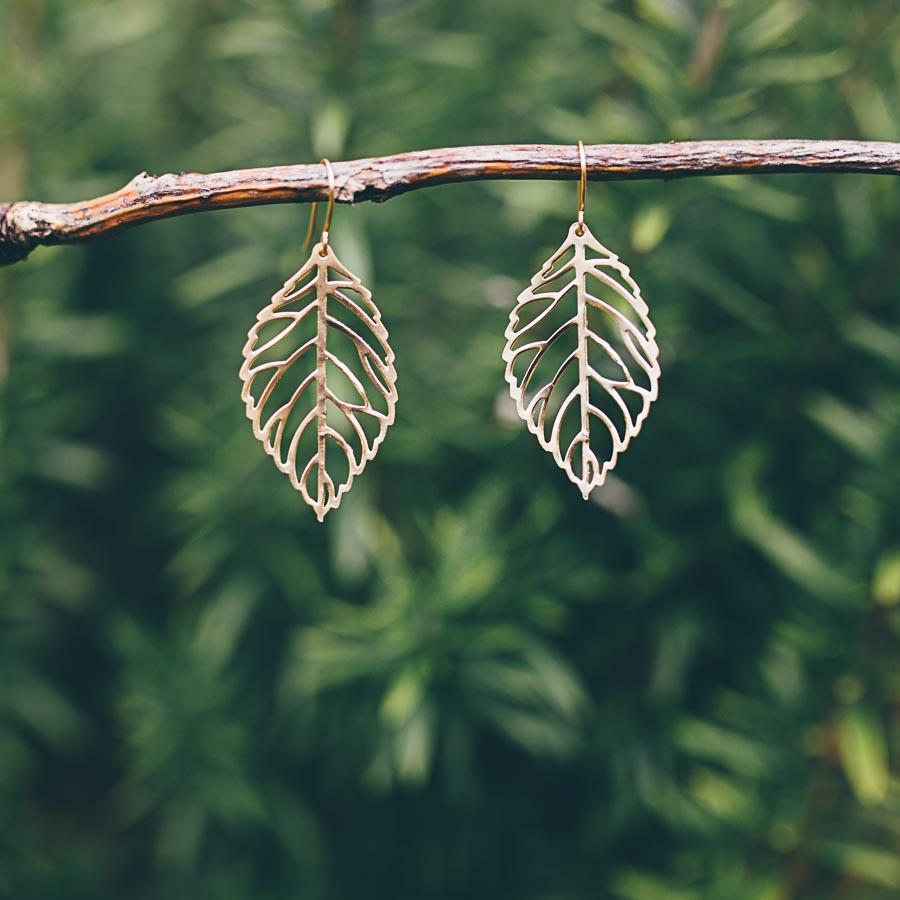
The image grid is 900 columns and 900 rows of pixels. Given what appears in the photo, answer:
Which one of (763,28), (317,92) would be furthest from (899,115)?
(317,92)

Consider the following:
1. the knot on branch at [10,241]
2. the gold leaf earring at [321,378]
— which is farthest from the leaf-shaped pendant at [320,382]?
the knot on branch at [10,241]

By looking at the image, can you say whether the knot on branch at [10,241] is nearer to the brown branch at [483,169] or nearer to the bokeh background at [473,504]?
the brown branch at [483,169]

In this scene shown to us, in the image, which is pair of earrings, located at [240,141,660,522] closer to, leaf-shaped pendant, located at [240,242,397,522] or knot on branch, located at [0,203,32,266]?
leaf-shaped pendant, located at [240,242,397,522]

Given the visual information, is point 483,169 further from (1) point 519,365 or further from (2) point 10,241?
(1) point 519,365

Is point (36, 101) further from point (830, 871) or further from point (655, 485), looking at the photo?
point (830, 871)

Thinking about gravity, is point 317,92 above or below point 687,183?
above

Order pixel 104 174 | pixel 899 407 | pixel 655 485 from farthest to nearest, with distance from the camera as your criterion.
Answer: pixel 104 174, pixel 655 485, pixel 899 407
